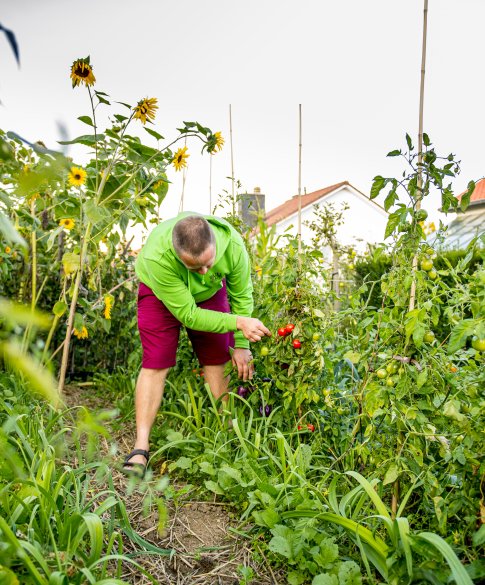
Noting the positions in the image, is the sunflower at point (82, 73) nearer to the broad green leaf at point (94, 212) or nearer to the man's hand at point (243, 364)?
the broad green leaf at point (94, 212)

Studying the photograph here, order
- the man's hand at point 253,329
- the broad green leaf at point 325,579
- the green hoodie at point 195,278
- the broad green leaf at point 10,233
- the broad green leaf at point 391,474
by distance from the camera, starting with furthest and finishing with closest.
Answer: the green hoodie at point 195,278 → the man's hand at point 253,329 → the broad green leaf at point 391,474 → the broad green leaf at point 325,579 → the broad green leaf at point 10,233

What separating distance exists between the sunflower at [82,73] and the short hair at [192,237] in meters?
0.72

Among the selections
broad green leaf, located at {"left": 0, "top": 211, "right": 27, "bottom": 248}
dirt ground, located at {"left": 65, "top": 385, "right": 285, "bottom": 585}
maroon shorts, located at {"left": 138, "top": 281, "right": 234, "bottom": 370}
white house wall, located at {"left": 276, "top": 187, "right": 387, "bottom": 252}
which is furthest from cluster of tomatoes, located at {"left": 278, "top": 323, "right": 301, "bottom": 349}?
white house wall, located at {"left": 276, "top": 187, "right": 387, "bottom": 252}

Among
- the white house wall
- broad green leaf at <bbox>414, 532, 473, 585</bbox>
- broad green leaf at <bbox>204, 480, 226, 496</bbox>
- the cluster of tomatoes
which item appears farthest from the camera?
the white house wall

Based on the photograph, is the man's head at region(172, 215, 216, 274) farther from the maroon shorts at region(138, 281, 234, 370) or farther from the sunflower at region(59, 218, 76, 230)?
the sunflower at region(59, 218, 76, 230)

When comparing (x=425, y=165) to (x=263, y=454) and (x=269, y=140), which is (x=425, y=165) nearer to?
(x=263, y=454)

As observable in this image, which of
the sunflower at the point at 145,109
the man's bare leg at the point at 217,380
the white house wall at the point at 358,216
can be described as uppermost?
the white house wall at the point at 358,216

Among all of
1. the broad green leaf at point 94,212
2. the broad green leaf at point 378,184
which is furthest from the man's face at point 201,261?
the broad green leaf at point 378,184

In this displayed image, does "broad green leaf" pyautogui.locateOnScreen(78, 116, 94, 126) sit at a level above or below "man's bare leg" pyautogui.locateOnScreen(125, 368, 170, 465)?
above

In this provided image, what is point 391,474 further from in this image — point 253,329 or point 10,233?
point 10,233

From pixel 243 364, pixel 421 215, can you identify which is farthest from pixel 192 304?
pixel 421 215

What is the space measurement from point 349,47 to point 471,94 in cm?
106

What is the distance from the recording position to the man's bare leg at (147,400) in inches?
97.2

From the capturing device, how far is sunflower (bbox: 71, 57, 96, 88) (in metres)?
→ 2.22
